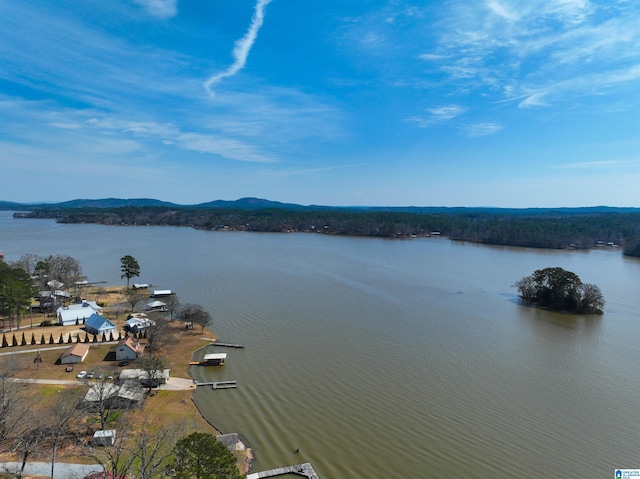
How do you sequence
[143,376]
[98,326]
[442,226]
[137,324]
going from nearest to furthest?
[143,376], [98,326], [137,324], [442,226]

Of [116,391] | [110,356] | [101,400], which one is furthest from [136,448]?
[110,356]

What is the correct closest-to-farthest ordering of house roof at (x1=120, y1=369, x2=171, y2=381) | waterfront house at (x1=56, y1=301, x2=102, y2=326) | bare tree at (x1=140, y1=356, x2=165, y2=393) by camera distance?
bare tree at (x1=140, y1=356, x2=165, y2=393), house roof at (x1=120, y1=369, x2=171, y2=381), waterfront house at (x1=56, y1=301, x2=102, y2=326)

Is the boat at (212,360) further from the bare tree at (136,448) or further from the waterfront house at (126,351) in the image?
the bare tree at (136,448)

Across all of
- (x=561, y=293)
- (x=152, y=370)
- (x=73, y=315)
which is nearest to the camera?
(x=152, y=370)

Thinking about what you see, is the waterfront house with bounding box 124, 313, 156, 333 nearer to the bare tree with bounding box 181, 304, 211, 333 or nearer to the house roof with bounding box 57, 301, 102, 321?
the bare tree with bounding box 181, 304, 211, 333

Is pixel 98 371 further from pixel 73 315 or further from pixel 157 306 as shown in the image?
pixel 157 306

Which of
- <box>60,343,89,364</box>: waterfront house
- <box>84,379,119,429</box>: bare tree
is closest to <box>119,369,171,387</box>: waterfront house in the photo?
<box>84,379,119,429</box>: bare tree

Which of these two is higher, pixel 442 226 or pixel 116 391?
pixel 442 226
